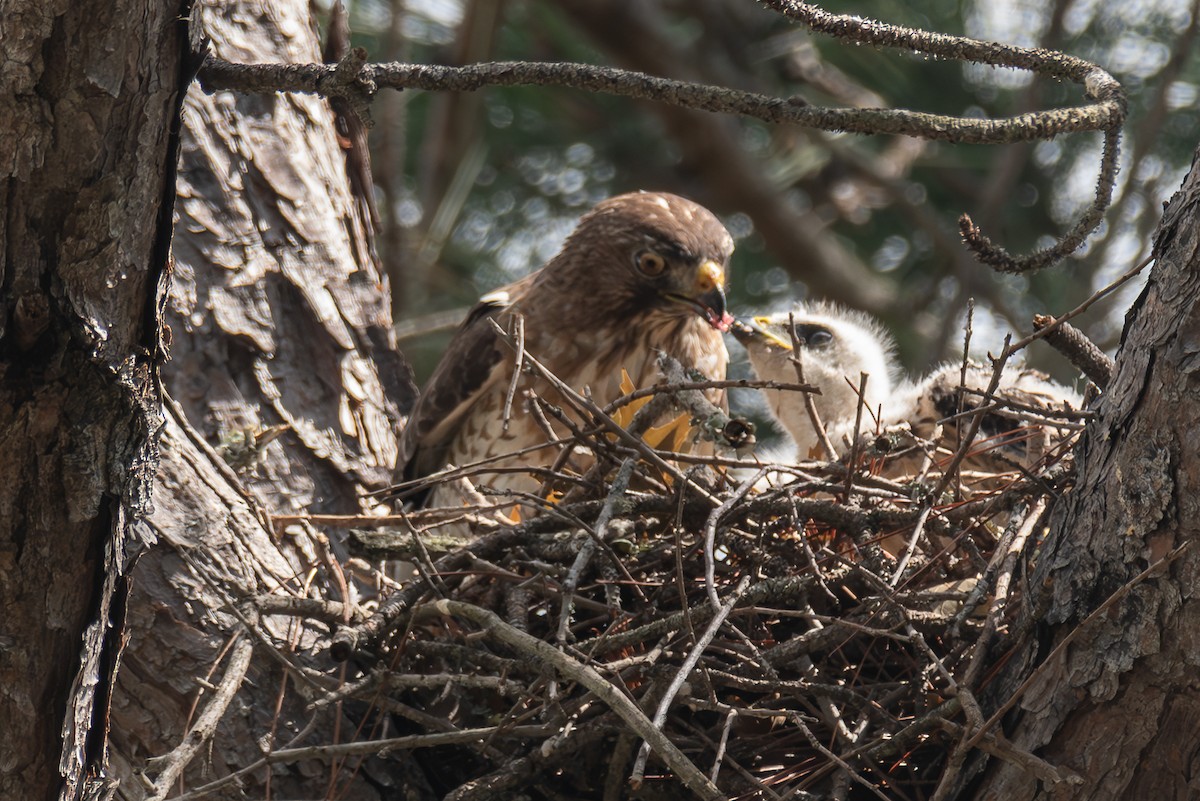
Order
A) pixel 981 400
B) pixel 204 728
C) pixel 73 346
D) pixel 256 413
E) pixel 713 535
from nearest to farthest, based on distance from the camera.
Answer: pixel 73 346, pixel 204 728, pixel 713 535, pixel 981 400, pixel 256 413

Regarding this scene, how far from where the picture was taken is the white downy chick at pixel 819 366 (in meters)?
4.38

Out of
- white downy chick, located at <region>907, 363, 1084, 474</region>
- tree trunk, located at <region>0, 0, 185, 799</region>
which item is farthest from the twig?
tree trunk, located at <region>0, 0, 185, 799</region>

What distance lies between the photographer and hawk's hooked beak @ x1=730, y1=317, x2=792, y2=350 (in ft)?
14.7

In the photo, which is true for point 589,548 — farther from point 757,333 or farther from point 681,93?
point 757,333

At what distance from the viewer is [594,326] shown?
4.50 m

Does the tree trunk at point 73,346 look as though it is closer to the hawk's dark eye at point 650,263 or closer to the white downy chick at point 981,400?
the white downy chick at point 981,400

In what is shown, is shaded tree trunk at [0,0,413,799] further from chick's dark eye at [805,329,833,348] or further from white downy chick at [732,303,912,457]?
chick's dark eye at [805,329,833,348]

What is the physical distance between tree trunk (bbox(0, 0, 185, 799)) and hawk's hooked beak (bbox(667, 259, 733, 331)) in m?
2.33

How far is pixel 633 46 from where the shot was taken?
20.8ft

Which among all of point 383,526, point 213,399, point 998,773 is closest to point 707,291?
point 383,526

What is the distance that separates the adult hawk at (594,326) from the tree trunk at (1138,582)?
7.00ft

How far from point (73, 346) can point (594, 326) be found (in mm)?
2616

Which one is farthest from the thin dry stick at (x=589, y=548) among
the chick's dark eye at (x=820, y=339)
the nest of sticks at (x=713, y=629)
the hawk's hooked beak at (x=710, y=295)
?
the chick's dark eye at (x=820, y=339)

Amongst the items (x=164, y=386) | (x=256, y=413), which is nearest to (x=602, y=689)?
(x=164, y=386)
